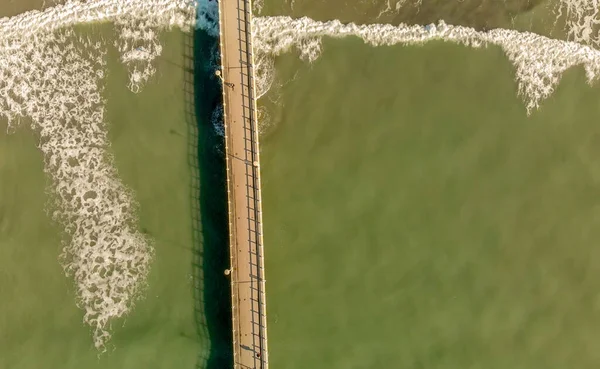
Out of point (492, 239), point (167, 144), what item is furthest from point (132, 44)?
point (492, 239)

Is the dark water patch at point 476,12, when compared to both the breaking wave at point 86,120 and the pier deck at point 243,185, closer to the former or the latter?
the pier deck at point 243,185

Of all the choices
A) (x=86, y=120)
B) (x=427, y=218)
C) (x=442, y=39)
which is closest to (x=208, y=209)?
(x=86, y=120)

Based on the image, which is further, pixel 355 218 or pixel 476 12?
pixel 476 12

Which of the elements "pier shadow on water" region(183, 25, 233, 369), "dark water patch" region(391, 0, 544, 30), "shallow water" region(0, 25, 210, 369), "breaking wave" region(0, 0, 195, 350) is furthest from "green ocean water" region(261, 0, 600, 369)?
"breaking wave" region(0, 0, 195, 350)

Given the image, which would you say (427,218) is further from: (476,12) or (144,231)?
(144,231)

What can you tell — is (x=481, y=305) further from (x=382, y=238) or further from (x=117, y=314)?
(x=117, y=314)

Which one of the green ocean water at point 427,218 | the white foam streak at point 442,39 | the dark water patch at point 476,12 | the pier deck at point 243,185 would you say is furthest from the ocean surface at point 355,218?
the dark water patch at point 476,12
